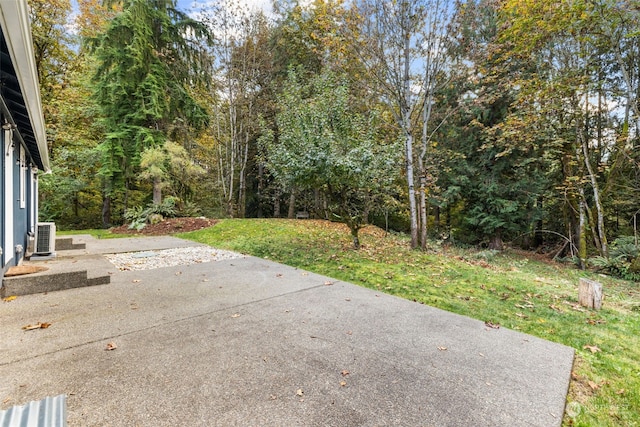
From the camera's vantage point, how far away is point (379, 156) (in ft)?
21.3

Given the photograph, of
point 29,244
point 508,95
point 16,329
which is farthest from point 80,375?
point 508,95

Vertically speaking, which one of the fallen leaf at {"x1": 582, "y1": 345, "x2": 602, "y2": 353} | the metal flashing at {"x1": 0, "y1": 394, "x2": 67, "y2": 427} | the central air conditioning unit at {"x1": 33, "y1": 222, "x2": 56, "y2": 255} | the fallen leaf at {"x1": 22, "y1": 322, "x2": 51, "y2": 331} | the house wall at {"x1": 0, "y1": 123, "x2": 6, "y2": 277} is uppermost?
the house wall at {"x1": 0, "y1": 123, "x2": 6, "y2": 277}

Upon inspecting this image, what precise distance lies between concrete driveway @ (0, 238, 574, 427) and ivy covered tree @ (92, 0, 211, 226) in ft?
30.5

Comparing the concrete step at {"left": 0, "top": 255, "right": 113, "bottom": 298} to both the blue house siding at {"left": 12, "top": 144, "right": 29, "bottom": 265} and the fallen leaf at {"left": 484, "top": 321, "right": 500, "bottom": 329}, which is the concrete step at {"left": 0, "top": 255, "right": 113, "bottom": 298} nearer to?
the blue house siding at {"left": 12, "top": 144, "right": 29, "bottom": 265}

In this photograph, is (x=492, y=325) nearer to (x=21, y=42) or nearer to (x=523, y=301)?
(x=523, y=301)

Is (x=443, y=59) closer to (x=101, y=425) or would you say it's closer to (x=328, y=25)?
(x=328, y=25)

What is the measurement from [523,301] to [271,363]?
11.9 feet

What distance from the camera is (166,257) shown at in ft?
20.6

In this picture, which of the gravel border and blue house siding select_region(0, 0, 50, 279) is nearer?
blue house siding select_region(0, 0, 50, 279)

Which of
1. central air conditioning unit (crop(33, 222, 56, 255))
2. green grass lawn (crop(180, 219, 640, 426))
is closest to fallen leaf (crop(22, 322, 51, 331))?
central air conditioning unit (crop(33, 222, 56, 255))

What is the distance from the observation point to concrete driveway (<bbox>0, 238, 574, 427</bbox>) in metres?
1.78

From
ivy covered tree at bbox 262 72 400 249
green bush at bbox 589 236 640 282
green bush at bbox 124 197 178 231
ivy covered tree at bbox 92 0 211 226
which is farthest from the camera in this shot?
ivy covered tree at bbox 92 0 211 226

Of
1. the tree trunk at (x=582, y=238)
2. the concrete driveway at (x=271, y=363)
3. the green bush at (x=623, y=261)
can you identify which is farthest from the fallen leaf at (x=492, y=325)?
the tree trunk at (x=582, y=238)

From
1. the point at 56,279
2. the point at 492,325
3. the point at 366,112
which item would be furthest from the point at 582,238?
the point at 56,279
